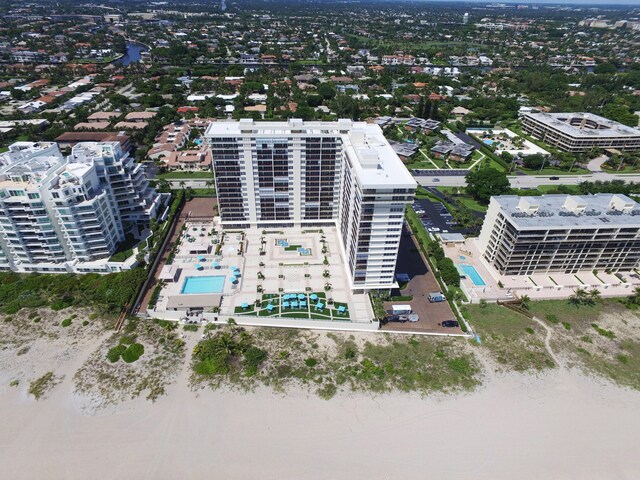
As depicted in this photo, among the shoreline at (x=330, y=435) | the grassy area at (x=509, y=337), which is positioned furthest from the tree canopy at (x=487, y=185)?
the shoreline at (x=330, y=435)

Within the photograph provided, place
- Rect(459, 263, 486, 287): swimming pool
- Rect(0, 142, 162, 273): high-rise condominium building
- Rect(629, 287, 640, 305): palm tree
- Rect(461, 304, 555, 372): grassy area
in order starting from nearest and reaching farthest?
1. Rect(461, 304, 555, 372): grassy area
2. Rect(0, 142, 162, 273): high-rise condominium building
3. Rect(629, 287, 640, 305): palm tree
4. Rect(459, 263, 486, 287): swimming pool

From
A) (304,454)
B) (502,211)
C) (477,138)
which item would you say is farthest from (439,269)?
(477,138)

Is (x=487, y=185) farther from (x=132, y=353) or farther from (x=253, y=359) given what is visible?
A: (x=132, y=353)

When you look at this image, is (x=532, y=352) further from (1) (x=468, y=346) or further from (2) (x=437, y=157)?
(2) (x=437, y=157)

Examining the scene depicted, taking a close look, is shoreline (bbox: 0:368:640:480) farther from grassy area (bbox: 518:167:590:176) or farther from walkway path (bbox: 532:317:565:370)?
grassy area (bbox: 518:167:590:176)

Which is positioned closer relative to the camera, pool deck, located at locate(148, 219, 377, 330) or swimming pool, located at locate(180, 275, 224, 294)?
pool deck, located at locate(148, 219, 377, 330)

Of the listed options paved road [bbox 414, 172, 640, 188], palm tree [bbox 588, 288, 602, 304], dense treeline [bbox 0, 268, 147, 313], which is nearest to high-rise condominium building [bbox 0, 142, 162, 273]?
dense treeline [bbox 0, 268, 147, 313]

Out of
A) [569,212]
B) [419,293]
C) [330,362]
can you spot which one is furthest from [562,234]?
[330,362]
